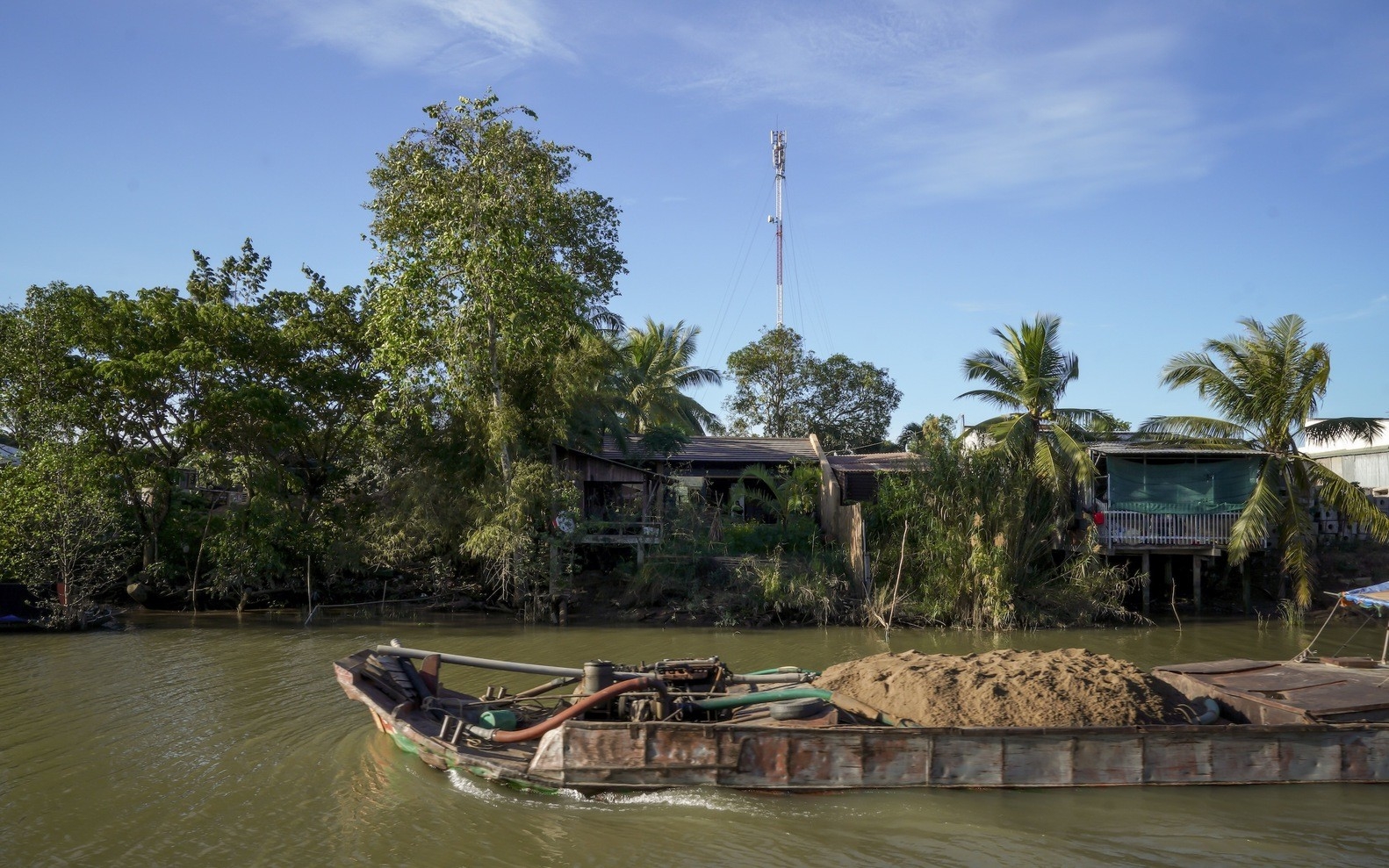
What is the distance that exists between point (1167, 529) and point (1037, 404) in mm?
3944

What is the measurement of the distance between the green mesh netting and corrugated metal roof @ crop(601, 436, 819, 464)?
845 centimetres

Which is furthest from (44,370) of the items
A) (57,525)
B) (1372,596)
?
(1372,596)

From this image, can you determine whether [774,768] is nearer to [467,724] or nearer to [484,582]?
[467,724]

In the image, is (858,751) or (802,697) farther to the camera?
(802,697)

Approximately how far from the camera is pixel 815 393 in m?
35.0

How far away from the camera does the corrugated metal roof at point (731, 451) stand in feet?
87.4

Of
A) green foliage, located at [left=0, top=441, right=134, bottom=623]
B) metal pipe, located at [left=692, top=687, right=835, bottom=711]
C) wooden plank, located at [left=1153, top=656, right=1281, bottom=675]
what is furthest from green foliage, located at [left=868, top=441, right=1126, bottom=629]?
green foliage, located at [left=0, top=441, right=134, bottom=623]

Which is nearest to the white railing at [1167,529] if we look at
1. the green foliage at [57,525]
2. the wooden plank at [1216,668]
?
the wooden plank at [1216,668]

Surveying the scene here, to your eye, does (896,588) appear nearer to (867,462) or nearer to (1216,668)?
(867,462)

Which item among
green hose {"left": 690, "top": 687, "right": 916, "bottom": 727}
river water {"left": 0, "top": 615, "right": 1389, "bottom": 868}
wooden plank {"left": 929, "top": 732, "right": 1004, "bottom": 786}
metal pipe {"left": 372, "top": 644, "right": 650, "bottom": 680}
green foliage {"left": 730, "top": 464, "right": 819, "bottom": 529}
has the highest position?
green foliage {"left": 730, "top": 464, "right": 819, "bottom": 529}

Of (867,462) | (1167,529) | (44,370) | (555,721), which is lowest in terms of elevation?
(555,721)

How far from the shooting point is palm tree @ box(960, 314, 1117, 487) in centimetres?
2069

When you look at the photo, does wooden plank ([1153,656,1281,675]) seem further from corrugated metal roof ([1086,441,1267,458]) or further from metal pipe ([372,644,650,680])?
corrugated metal roof ([1086,441,1267,458])

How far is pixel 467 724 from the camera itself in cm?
895
